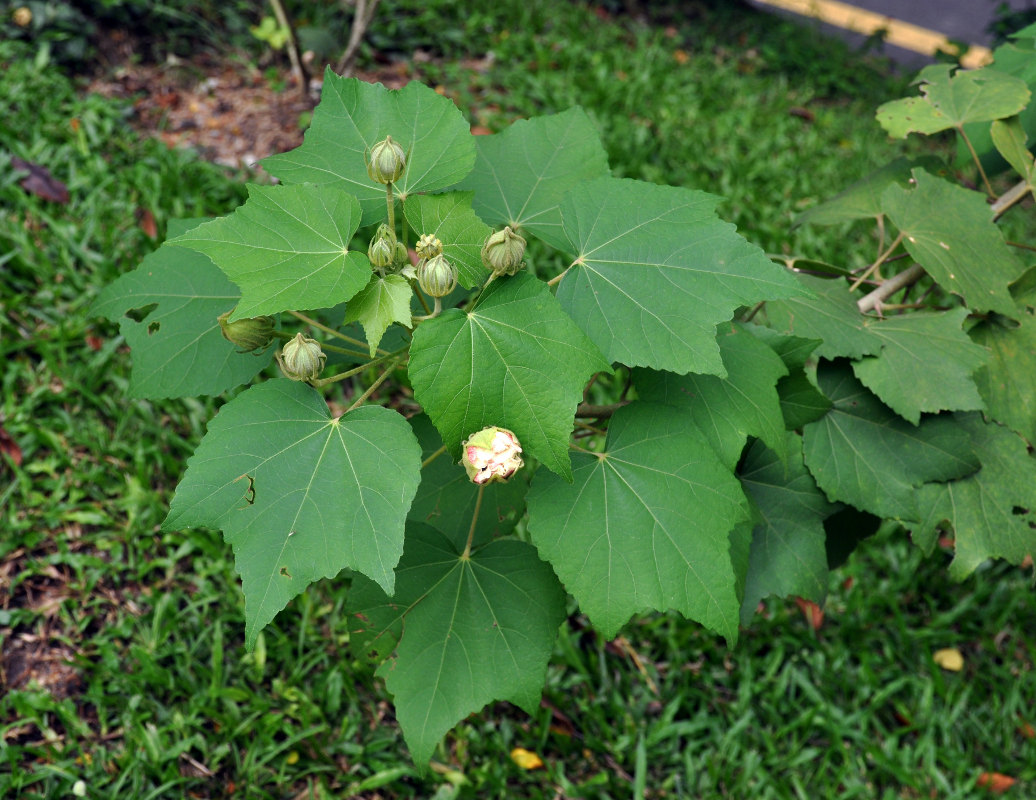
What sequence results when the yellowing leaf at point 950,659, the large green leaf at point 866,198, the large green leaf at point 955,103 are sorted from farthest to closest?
the yellowing leaf at point 950,659, the large green leaf at point 866,198, the large green leaf at point 955,103

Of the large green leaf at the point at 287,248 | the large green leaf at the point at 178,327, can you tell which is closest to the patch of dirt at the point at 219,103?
the large green leaf at the point at 178,327

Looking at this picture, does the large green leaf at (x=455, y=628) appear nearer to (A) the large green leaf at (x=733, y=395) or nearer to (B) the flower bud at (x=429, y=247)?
Result: (A) the large green leaf at (x=733, y=395)

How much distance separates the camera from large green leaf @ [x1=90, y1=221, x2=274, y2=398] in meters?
1.51

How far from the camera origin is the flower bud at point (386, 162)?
130cm

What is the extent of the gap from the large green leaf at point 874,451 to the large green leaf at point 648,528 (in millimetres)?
404

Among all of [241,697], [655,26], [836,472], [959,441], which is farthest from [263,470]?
[655,26]

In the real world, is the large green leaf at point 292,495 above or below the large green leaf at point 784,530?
above

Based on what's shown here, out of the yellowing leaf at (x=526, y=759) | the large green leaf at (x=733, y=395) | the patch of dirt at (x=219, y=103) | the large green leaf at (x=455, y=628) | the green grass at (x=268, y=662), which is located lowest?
the yellowing leaf at (x=526, y=759)

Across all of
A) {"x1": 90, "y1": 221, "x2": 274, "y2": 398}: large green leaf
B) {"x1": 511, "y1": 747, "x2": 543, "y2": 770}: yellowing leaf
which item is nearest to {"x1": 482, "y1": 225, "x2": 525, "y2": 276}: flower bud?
{"x1": 90, "y1": 221, "x2": 274, "y2": 398}: large green leaf

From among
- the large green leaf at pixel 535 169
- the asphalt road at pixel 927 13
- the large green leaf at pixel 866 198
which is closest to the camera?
the large green leaf at pixel 535 169

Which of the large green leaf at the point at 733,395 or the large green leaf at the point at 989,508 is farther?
the large green leaf at the point at 989,508

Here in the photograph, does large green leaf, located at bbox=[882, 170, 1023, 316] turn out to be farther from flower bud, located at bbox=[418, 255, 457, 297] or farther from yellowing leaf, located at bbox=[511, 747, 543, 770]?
yellowing leaf, located at bbox=[511, 747, 543, 770]

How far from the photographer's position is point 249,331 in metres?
1.35

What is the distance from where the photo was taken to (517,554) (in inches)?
62.4
